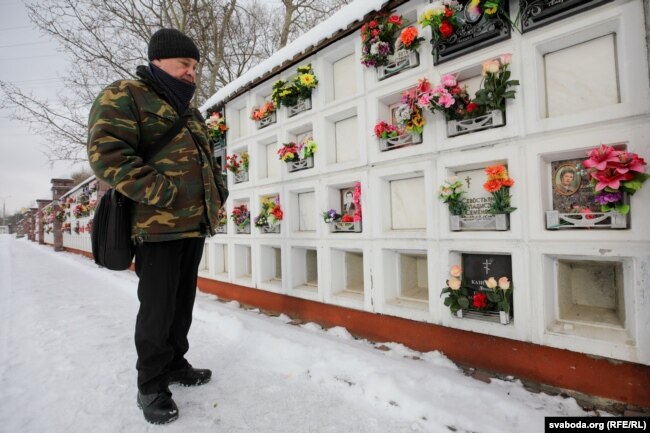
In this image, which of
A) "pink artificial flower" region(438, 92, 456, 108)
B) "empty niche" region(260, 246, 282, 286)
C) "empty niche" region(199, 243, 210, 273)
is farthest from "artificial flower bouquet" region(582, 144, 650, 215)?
"empty niche" region(199, 243, 210, 273)

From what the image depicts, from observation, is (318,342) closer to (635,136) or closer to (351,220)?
(351,220)

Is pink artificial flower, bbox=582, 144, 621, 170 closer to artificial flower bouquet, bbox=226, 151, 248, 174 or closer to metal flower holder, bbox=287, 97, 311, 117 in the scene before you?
metal flower holder, bbox=287, 97, 311, 117

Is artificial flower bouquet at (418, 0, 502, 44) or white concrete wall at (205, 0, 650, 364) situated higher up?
artificial flower bouquet at (418, 0, 502, 44)

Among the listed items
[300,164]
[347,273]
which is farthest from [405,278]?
[300,164]

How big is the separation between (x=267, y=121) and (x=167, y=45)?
6.32 ft

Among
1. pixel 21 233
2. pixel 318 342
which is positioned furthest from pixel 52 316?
pixel 21 233

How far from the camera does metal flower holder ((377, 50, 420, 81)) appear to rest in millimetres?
2322

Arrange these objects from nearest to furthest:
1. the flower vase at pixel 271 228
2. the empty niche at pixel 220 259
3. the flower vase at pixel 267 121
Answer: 1. the flower vase at pixel 271 228
2. the flower vase at pixel 267 121
3. the empty niche at pixel 220 259

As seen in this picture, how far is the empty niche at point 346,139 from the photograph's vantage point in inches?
114

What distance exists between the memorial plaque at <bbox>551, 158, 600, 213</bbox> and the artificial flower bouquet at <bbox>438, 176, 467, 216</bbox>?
1.64 feet

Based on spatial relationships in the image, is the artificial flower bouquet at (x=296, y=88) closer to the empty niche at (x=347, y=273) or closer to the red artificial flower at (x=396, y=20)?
the red artificial flower at (x=396, y=20)

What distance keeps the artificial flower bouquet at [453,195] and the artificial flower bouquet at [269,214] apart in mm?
1752

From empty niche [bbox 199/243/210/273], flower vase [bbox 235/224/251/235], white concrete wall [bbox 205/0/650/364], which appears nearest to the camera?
white concrete wall [bbox 205/0/650/364]

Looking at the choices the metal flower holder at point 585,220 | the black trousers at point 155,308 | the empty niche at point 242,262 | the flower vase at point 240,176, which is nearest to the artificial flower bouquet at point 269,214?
the flower vase at point 240,176
